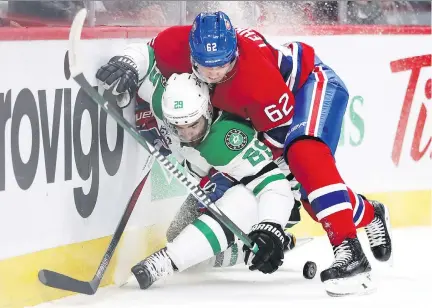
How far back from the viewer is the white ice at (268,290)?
4.07m

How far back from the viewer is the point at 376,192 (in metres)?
6.00

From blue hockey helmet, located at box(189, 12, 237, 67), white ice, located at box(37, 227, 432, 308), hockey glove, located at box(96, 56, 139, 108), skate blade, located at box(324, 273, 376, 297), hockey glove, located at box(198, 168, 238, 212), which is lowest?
white ice, located at box(37, 227, 432, 308)

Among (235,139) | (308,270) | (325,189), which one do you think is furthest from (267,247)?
(308,270)

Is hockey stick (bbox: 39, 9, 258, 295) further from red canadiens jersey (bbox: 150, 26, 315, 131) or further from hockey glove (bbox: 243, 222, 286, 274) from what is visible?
red canadiens jersey (bbox: 150, 26, 315, 131)

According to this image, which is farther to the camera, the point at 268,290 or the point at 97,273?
the point at 268,290

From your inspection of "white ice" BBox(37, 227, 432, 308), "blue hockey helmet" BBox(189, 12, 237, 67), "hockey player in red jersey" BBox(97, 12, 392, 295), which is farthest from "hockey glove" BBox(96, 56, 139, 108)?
"white ice" BBox(37, 227, 432, 308)

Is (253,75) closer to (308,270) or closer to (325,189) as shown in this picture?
(325,189)

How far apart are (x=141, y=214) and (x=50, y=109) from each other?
0.80 meters

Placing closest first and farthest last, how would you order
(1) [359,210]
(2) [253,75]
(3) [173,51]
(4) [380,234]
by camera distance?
(2) [253,75] < (3) [173,51] < (1) [359,210] < (4) [380,234]

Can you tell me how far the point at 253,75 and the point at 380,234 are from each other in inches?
40.2

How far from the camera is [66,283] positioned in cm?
399

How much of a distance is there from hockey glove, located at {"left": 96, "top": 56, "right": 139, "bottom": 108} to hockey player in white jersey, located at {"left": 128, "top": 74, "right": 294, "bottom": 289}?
0.14 metres

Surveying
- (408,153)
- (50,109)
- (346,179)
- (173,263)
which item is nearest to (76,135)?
(50,109)

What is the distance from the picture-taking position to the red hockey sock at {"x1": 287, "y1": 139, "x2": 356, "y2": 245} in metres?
4.19
